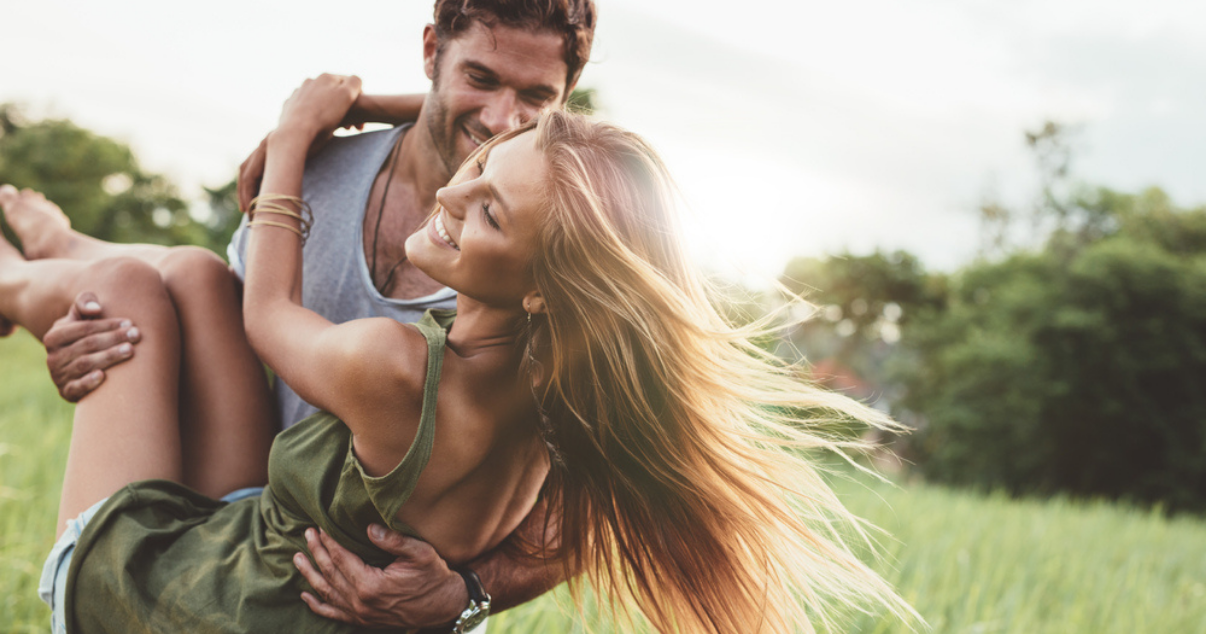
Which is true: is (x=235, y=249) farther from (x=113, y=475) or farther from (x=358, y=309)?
(x=113, y=475)

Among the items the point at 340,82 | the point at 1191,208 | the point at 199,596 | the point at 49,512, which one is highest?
the point at 1191,208

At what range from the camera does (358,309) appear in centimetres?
232

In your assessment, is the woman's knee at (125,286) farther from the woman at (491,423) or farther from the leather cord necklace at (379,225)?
the leather cord necklace at (379,225)

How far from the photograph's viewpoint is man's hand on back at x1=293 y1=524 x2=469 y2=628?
1.59 m

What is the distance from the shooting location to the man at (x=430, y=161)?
2.22 meters

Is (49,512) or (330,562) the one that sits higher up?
(330,562)

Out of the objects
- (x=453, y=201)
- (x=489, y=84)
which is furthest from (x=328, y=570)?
A: (x=489, y=84)

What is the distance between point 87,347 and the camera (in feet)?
5.98

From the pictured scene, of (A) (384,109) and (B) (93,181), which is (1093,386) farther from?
(B) (93,181)

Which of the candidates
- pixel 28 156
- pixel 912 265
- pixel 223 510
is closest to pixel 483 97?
pixel 223 510

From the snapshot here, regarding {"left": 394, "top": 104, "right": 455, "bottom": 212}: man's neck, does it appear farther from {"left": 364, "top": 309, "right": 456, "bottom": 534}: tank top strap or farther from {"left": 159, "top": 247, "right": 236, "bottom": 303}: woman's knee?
{"left": 364, "top": 309, "right": 456, "bottom": 534}: tank top strap

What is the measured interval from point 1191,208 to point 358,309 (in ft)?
74.7

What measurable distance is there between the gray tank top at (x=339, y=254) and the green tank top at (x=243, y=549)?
530mm

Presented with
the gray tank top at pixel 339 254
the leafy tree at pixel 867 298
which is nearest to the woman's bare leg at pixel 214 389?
the gray tank top at pixel 339 254
